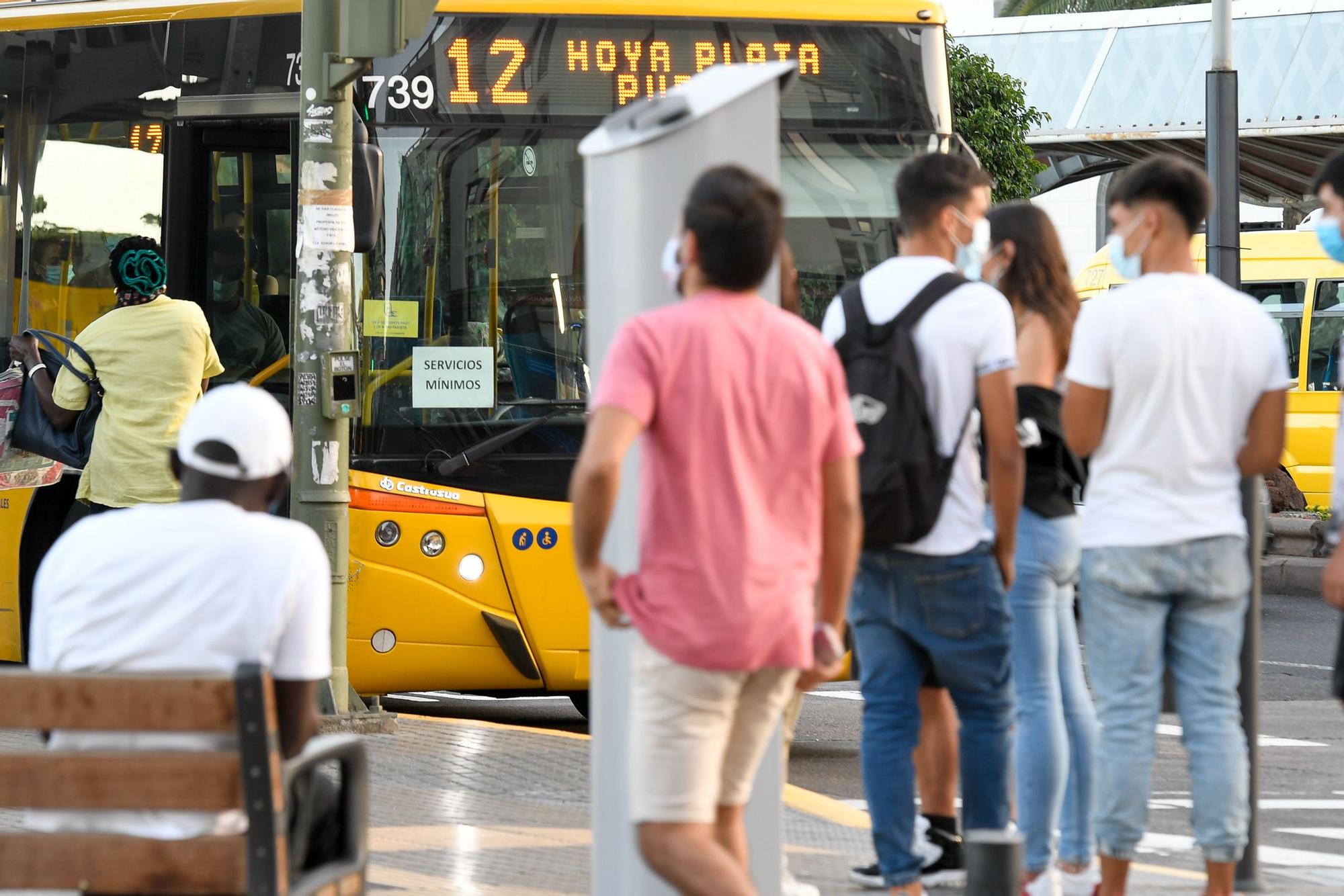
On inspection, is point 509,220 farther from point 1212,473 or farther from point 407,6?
point 1212,473

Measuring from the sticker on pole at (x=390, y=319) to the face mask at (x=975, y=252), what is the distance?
3500mm

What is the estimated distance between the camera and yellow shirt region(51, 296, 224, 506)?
24.4 feet

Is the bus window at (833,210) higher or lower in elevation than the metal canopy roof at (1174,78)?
lower

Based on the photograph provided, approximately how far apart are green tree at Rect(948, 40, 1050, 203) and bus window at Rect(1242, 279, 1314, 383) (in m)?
3.24

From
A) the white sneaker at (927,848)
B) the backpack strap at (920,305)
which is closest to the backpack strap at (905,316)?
the backpack strap at (920,305)

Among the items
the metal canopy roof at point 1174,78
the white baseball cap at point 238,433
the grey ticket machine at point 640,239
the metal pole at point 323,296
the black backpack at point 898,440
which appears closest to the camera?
the white baseball cap at point 238,433

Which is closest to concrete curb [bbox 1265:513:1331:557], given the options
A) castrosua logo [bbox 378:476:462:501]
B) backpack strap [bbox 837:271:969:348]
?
castrosua logo [bbox 378:476:462:501]

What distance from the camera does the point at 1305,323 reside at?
69.1 feet

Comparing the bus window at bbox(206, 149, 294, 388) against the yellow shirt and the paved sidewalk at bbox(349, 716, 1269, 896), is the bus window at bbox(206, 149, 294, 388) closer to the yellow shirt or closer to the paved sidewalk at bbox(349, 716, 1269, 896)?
the yellow shirt

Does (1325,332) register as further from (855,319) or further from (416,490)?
(855,319)

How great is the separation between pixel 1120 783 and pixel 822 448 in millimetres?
1529

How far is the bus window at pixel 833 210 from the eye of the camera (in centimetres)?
841

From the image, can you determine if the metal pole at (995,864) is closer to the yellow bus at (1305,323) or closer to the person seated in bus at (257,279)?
the person seated in bus at (257,279)

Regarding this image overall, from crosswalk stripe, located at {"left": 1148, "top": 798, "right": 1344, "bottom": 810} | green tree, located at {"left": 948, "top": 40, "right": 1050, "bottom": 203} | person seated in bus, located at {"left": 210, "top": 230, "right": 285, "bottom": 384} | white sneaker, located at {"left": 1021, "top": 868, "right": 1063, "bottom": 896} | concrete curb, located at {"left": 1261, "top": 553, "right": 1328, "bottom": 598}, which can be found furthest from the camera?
green tree, located at {"left": 948, "top": 40, "right": 1050, "bottom": 203}
